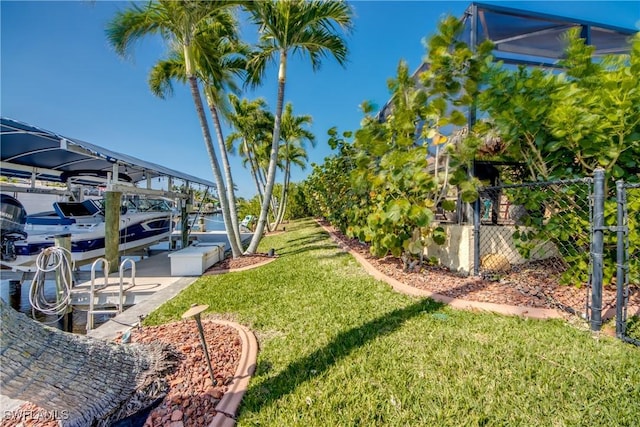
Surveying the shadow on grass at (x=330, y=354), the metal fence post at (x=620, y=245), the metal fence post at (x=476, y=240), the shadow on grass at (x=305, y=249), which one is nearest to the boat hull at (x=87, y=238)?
the shadow on grass at (x=305, y=249)

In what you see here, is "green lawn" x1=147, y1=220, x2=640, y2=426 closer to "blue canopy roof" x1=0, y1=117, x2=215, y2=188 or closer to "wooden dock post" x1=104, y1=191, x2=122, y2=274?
"wooden dock post" x1=104, y1=191, x2=122, y2=274

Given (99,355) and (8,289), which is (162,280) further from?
(99,355)

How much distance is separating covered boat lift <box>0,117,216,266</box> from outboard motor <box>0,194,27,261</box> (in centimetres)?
114

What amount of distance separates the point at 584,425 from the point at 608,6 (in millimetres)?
7038

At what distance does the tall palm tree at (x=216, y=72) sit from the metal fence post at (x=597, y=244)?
6.63 meters

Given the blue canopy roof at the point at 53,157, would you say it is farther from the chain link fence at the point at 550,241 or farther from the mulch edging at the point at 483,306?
the chain link fence at the point at 550,241

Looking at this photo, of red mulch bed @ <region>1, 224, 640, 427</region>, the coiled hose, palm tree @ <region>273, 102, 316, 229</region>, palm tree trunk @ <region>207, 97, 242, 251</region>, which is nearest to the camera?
red mulch bed @ <region>1, 224, 640, 427</region>

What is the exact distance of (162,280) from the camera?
6.17 meters

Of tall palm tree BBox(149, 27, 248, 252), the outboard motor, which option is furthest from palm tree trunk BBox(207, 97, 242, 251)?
the outboard motor

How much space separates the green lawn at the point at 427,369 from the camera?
A: 1746 mm

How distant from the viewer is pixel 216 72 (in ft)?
24.4

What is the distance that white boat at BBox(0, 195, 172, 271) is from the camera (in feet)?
20.9

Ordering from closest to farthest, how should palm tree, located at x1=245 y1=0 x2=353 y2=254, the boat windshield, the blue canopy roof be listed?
the blue canopy roof → palm tree, located at x1=245 y1=0 x2=353 y2=254 → the boat windshield

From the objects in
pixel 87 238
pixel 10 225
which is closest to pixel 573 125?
pixel 87 238
